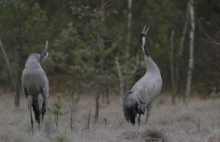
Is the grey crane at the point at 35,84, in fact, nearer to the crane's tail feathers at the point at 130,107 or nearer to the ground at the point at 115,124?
the ground at the point at 115,124

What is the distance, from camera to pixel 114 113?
Answer: 16656mm

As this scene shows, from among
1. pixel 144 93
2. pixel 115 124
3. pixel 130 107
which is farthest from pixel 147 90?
pixel 115 124

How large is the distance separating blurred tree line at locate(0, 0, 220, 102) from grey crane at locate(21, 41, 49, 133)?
11.9ft

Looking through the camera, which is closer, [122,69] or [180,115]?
[180,115]

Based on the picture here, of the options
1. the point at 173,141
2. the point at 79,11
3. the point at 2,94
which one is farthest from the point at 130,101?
the point at 2,94

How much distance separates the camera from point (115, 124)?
45.6 feet

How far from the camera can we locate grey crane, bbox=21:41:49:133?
10.3m

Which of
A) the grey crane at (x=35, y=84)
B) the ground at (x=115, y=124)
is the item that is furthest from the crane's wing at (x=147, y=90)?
the grey crane at (x=35, y=84)

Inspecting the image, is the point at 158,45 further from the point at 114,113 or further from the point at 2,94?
the point at 2,94

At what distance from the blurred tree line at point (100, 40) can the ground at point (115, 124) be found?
3.21 feet

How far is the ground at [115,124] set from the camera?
8.59 m

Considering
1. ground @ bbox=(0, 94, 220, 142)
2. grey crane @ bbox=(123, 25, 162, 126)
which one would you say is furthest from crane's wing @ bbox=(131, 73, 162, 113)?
ground @ bbox=(0, 94, 220, 142)

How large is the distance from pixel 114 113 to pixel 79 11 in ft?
12.4

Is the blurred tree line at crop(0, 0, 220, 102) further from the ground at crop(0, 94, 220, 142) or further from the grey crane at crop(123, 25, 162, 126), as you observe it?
the grey crane at crop(123, 25, 162, 126)
